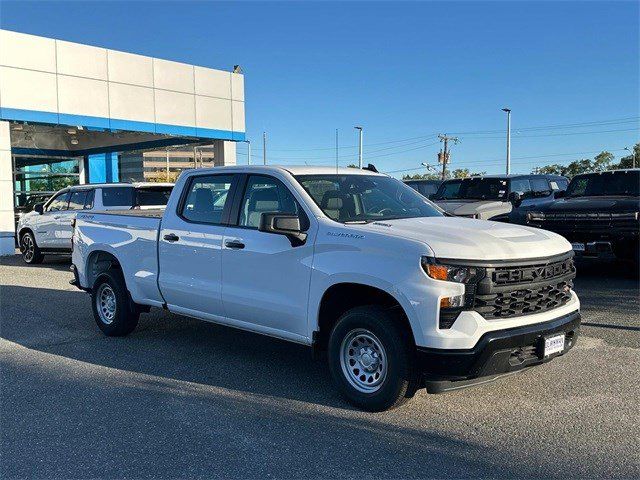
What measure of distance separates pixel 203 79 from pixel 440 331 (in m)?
16.9

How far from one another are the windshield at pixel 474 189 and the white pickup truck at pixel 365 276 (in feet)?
27.2

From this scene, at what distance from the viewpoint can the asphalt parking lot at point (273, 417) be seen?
12.7ft

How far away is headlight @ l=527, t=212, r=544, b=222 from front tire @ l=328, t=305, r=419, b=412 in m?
6.47

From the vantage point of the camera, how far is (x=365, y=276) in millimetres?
4559

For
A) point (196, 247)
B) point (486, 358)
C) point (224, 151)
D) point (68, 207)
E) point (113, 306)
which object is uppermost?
point (224, 151)

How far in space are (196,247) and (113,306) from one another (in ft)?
6.40

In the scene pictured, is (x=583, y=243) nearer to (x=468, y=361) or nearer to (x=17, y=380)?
(x=468, y=361)

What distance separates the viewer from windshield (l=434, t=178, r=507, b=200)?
13.9m

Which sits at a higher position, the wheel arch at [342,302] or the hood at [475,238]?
the hood at [475,238]

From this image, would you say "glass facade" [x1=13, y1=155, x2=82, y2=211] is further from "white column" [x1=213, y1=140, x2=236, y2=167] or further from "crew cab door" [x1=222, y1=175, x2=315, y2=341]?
"crew cab door" [x1=222, y1=175, x2=315, y2=341]

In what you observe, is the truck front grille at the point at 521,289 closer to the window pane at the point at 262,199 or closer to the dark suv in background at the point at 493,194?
the window pane at the point at 262,199

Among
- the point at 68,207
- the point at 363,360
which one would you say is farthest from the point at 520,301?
the point at 68,207

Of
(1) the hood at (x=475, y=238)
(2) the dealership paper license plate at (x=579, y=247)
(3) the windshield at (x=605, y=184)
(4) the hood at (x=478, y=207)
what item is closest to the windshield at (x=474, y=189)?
(4) the hood at (x=478, y=207)

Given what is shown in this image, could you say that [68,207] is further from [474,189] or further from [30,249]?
[474,189]
